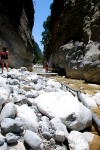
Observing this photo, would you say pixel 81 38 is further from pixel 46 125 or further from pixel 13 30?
pixel 46 125

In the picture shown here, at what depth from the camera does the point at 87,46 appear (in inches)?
559

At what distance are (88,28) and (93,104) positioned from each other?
421 inches

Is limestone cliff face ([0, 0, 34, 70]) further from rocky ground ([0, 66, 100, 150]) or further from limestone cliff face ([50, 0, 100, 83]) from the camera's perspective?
rocky ground ([0, 66, 100, 150])

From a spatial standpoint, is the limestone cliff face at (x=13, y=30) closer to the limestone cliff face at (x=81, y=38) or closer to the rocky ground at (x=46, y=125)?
the limestone cliff face at (x=81, y=38)

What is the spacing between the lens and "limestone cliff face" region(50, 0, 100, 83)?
43.9ft

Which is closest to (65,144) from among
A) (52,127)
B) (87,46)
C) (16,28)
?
(52,127)

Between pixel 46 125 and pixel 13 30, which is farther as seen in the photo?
pixel 13 30

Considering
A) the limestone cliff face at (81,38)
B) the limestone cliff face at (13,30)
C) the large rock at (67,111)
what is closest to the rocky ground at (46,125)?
the large rock at (67,111)

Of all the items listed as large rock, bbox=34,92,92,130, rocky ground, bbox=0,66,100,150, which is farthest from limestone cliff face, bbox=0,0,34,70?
rocky ground, bbox=0,66,100,150

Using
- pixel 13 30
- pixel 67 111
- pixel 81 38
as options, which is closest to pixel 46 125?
pixel 67 111

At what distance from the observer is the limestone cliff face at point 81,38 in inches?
526

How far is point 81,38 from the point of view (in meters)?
15.5

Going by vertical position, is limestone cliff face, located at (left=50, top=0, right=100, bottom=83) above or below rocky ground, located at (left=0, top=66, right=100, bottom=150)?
above

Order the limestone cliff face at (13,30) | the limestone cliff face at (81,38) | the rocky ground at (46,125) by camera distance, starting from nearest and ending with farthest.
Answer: the rocky ground at (46,125) → the limestone cliff face at (81,38) → the limestone cliff face at (13,30)
